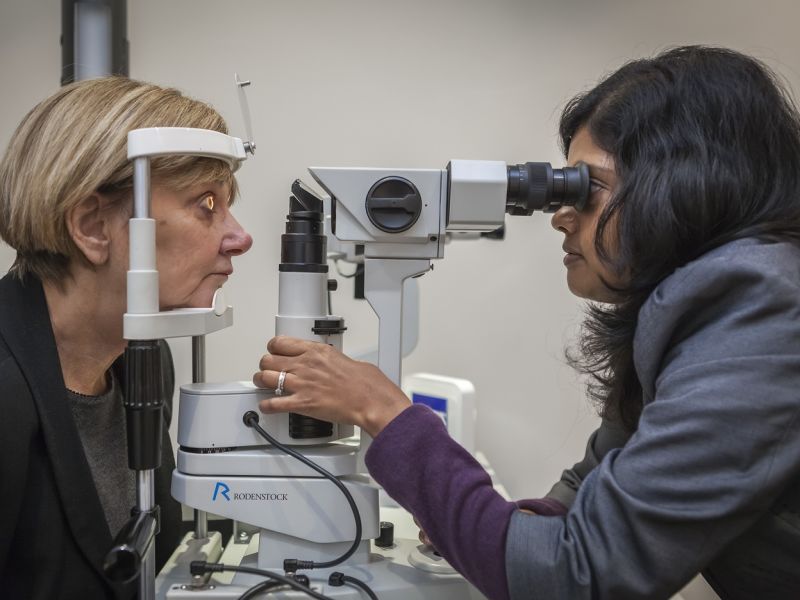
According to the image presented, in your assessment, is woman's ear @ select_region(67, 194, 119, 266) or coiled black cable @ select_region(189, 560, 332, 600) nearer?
coiled black cable @ select_region(189, 560, 332, 600)

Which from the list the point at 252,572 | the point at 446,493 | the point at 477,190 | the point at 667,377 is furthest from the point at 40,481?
the point at 667,377

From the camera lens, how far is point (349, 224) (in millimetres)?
769

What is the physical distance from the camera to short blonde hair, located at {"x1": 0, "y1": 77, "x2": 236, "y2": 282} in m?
0.77

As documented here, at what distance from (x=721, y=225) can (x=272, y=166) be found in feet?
4.63

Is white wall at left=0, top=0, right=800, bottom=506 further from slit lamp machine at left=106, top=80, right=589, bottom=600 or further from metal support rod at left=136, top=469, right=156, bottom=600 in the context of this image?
metal support rod at left=136, top=469, right=156, bottom=600

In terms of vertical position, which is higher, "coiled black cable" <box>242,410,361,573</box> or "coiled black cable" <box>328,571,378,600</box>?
"coiled black cable" <box>242,410,361,573</box>

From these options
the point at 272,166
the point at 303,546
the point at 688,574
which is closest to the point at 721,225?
the point at 688,574

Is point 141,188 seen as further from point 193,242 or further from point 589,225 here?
point 589,225

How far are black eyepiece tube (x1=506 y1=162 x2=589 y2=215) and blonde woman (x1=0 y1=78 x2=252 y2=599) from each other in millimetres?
443

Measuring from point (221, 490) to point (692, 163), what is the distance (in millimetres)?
750

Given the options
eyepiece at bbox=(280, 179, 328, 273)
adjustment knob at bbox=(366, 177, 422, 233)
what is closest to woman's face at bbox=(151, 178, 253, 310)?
eyepiece at bbox=(280, 179, 328, 273)

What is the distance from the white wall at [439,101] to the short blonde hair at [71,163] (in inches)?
37.5

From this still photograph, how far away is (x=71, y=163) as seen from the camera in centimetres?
77

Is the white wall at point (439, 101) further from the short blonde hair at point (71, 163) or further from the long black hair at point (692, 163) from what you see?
the long black hair at point (692, 163)
